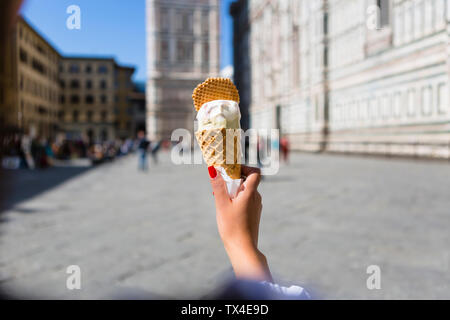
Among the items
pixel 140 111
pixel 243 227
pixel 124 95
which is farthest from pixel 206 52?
pixel 124 95

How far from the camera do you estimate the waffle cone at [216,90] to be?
1.90 ft

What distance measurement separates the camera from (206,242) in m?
3.89

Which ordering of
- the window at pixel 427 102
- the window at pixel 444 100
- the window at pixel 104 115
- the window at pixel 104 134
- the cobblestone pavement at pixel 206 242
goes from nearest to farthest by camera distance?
the window at pixel 444 100 → the cobblestone pavement at pixel 206 242 → the window at pixel 427 102 → the window at pixel 104 115 → the window at pixel 104 134

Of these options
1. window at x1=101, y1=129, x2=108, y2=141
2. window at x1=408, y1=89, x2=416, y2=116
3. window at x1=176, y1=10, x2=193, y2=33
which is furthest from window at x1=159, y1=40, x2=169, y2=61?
window at x1=101, y1=129, x2=108, y2=141

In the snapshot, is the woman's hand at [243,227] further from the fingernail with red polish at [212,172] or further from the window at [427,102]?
the window at [427,102]

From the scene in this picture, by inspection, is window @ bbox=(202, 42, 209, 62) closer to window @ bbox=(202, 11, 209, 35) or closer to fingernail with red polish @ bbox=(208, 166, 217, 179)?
window @ bbox=(202, 11, 209, 35)

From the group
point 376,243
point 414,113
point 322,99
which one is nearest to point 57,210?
point 376,243

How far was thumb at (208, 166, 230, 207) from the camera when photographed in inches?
23.5

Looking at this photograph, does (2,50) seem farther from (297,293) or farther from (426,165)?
(426,165)

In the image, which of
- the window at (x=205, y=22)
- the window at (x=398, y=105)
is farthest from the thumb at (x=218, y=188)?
the window at (x=398, y=105)

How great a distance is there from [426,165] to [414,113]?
171 centimetres

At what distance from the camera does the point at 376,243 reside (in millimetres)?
3648

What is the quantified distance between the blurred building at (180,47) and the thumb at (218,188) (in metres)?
0.27

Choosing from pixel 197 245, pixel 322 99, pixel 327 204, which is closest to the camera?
pixel 197 245
